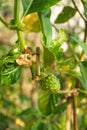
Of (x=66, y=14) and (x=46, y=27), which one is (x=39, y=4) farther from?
(x=66, y=14)

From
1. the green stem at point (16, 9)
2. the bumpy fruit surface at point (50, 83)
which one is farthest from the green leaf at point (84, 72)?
the green stem at point (16, 9)

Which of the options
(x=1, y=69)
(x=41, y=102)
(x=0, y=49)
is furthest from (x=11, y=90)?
(x=1, y=69)

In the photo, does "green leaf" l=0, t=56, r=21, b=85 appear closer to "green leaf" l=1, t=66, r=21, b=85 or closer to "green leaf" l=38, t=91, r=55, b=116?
"green leaf" l=1, t=66, r=21, b=85

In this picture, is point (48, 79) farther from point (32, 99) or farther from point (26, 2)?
point (32, 99)

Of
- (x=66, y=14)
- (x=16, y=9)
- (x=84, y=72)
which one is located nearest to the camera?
(x=16, y=9)

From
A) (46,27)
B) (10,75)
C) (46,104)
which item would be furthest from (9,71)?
(46,104)
